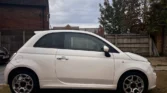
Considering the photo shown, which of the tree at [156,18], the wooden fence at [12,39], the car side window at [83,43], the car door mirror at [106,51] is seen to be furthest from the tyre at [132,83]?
the wooden fence at [12,39]

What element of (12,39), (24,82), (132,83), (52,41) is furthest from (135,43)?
(24,82)

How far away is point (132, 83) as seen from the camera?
6.34 m

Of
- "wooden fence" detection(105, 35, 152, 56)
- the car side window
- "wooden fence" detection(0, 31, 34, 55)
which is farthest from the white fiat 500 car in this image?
"wooden fence" detection(0, 31, 34, 55)

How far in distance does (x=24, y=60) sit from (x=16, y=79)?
0.49 m

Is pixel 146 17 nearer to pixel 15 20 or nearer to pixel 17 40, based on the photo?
pixel 17 40

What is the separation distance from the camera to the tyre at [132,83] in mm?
6316

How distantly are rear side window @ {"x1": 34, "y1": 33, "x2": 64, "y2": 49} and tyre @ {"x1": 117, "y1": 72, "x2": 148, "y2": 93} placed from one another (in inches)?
66.4

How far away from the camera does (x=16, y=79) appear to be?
6.35 metres

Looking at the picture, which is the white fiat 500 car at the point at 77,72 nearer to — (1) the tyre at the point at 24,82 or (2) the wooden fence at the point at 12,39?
(1) the tyre at the point at 24,82

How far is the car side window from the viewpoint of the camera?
21.4 ft

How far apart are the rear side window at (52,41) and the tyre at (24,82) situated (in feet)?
2.50

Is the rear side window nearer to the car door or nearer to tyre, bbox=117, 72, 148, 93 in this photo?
the car door

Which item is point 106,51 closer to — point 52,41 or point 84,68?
point 84,68

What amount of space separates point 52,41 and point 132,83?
7.19ft
